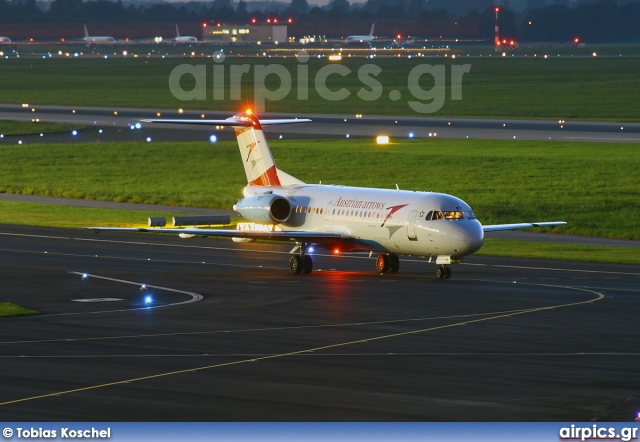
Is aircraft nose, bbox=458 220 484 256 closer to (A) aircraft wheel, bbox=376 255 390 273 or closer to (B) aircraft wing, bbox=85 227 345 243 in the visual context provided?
(A) aircraft wheel, bbox=376 255 390 273

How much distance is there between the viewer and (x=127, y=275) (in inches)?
1810

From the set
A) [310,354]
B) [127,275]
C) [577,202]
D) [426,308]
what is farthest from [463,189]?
[310,354]

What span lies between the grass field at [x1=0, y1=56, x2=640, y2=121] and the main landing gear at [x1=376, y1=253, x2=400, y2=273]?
76.5 metres

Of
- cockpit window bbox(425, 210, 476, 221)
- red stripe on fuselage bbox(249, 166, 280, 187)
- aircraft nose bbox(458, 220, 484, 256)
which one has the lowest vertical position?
aircraft nose bbox(458, 220, 484, 256)

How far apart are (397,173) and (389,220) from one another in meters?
36.9

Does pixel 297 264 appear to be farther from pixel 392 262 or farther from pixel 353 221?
pixel 392 262

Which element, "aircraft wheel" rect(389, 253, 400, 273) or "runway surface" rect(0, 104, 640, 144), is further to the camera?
"runway surface" rect(0, 104, 640, 144)

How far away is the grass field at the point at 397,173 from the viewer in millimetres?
66875

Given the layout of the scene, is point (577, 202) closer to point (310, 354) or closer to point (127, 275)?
point (127, 275)

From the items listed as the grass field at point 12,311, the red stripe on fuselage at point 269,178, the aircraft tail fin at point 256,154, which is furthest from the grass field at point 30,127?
the grass field at point 12,311

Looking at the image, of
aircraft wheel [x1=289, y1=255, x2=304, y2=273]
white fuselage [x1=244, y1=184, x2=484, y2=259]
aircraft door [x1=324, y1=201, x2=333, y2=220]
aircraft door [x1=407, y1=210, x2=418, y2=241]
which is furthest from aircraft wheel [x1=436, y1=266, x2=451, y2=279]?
aircraft wheel [x1=289, y1=255, x2=304, y2=273]

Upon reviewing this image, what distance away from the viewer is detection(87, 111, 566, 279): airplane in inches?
1713

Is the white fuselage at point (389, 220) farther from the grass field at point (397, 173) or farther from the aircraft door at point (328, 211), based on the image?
the grass field at point (397, 173)

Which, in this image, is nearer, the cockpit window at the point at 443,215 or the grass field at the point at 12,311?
the grass field at the point at 12,311
